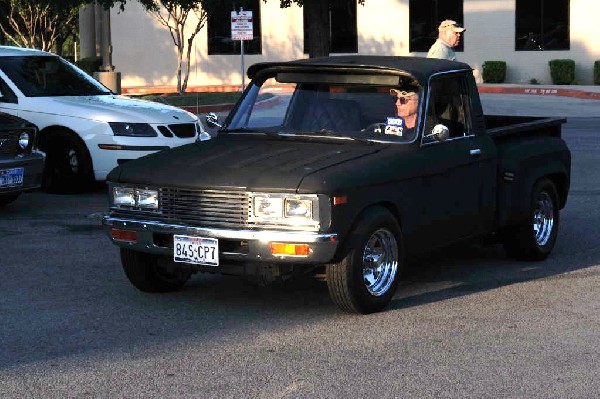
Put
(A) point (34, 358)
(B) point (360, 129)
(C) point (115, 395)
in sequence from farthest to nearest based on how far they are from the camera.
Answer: (B) point (360, 129) → (A) point (34, 358) → (C) point (115, 395)

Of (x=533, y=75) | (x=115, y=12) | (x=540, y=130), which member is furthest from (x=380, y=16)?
(x=540, y=130)

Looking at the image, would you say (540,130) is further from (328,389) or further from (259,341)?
(328,389)

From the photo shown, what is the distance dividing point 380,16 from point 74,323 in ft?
104

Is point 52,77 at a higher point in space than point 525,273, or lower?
higher

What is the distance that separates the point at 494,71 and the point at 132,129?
24418 mm

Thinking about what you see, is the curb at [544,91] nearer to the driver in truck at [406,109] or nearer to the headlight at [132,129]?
the headlight at [132,129]

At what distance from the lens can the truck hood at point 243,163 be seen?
764cm

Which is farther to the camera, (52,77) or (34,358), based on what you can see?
(52,77)

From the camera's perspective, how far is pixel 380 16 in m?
38.6

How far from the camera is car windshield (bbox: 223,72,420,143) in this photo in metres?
8.52

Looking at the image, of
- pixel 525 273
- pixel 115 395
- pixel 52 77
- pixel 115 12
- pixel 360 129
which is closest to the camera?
pixel 115 395

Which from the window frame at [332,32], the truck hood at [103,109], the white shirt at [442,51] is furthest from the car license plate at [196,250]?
the window frame at [332,32]

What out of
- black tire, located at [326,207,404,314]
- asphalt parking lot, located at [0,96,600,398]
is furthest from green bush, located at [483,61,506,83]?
black tire, located at [326,207,404,314]

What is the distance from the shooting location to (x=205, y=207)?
25.5ft
